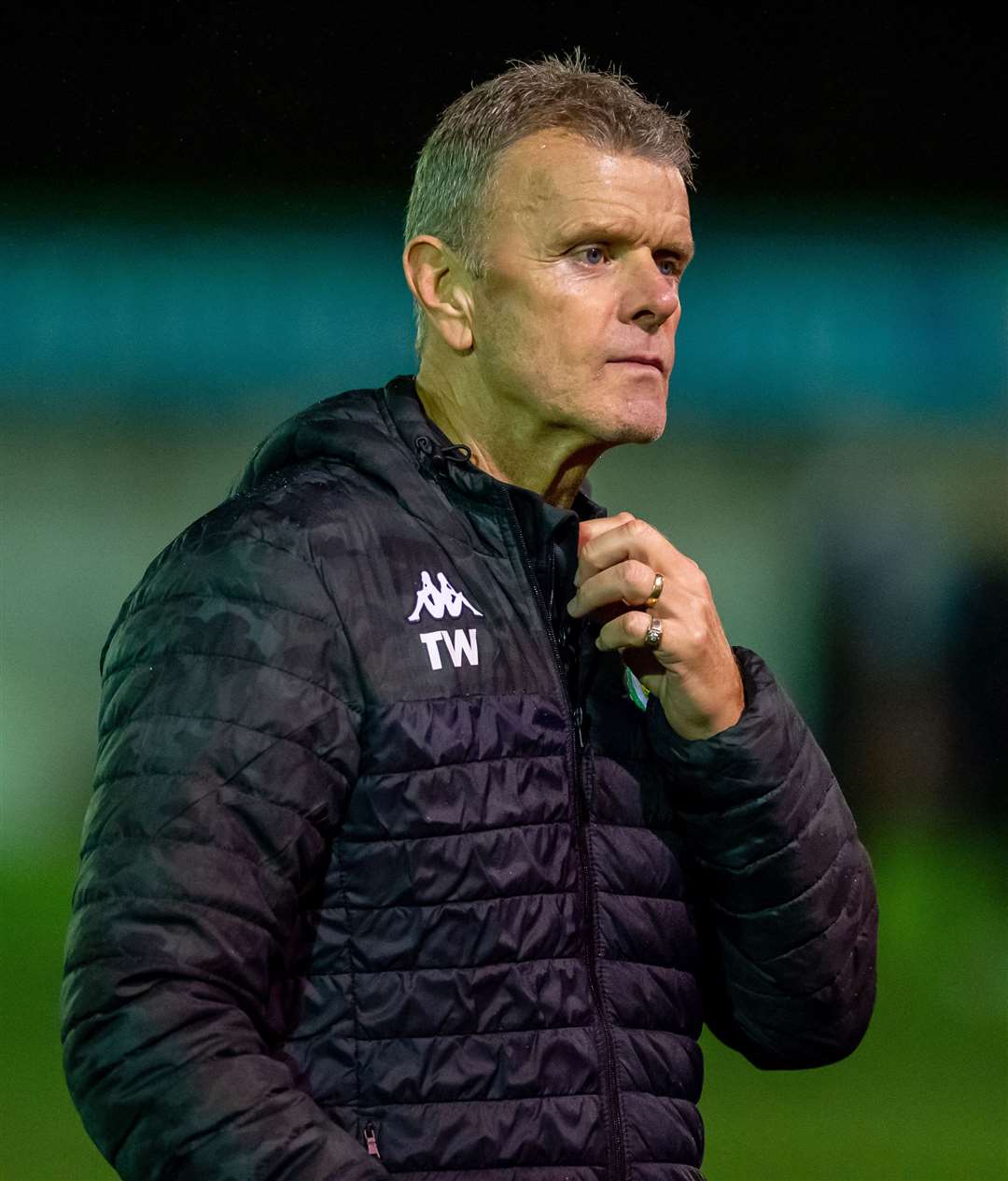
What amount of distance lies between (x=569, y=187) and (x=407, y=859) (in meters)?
0.62

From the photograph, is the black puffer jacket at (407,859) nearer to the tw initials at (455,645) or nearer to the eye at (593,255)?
the tw initials at (455,645)

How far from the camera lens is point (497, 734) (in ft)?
4.13


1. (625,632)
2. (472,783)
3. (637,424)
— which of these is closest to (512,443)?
(637,424)

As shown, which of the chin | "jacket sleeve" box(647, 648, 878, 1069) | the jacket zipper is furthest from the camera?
the chin

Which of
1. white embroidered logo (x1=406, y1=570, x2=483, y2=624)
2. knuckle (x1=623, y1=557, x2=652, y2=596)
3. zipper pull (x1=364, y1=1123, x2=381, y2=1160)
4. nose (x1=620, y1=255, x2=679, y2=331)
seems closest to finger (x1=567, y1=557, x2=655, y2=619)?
knuckle (x1=623, y1=557, x2=652, y2=596)

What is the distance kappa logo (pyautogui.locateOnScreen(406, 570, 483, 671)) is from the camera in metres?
1.27

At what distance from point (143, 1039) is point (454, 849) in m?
0.26

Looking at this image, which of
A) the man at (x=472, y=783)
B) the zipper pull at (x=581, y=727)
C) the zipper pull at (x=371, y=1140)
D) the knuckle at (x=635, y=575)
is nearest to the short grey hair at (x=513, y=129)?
the man at (x=472, y=783)

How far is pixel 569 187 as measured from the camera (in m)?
1.46

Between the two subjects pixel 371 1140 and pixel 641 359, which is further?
pixel 641 359

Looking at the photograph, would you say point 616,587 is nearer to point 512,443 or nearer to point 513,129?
point 512,443

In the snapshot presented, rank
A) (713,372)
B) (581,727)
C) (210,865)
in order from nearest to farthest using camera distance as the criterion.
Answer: (210,865) < (581,727) < (713,372)

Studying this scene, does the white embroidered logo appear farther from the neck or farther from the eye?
the eye

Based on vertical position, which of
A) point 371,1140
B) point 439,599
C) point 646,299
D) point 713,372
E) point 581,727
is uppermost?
point 713,372
